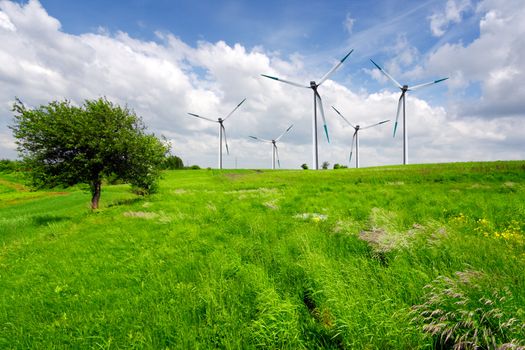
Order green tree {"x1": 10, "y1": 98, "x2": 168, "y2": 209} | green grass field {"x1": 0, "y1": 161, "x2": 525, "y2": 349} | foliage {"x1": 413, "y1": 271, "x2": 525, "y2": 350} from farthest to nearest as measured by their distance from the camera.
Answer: green tree {"x1": 10, "y1": 98, "x2": 168, "y2": 209} < green grass field {"x1": 0, "y1": 161, "x2": 525, "y2": 349} < foliage {"x1": 413, "y1": 271, "x2": 525, "y2": 350}

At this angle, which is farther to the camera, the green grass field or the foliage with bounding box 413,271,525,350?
the green grass field

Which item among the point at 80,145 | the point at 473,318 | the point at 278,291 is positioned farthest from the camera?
the point at 80,145

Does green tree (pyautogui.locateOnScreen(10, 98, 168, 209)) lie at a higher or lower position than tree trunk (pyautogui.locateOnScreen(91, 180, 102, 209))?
higher

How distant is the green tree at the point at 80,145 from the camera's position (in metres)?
20.7

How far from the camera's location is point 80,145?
20.7 meters

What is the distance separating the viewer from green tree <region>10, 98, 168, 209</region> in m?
20.7

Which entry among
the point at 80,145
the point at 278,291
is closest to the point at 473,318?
the point at 278,291

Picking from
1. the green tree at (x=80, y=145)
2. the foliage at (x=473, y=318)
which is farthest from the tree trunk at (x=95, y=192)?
the foliage at (x=473, y=318)

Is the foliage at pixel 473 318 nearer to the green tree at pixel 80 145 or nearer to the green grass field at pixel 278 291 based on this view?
the green grass field at pixel 278 291

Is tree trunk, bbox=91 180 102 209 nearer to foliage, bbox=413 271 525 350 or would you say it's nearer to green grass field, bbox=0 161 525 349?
green grass field, bbox=0 161 525 349

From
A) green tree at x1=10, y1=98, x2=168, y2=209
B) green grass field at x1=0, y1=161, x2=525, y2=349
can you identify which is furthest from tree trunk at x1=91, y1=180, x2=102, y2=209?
green grass field at x1=0, y1=161, x2=525, y2=349

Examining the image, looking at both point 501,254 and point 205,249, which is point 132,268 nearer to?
point 205,249

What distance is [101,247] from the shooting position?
33.3 ft

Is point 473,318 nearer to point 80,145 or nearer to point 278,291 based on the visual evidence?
point 278,291
